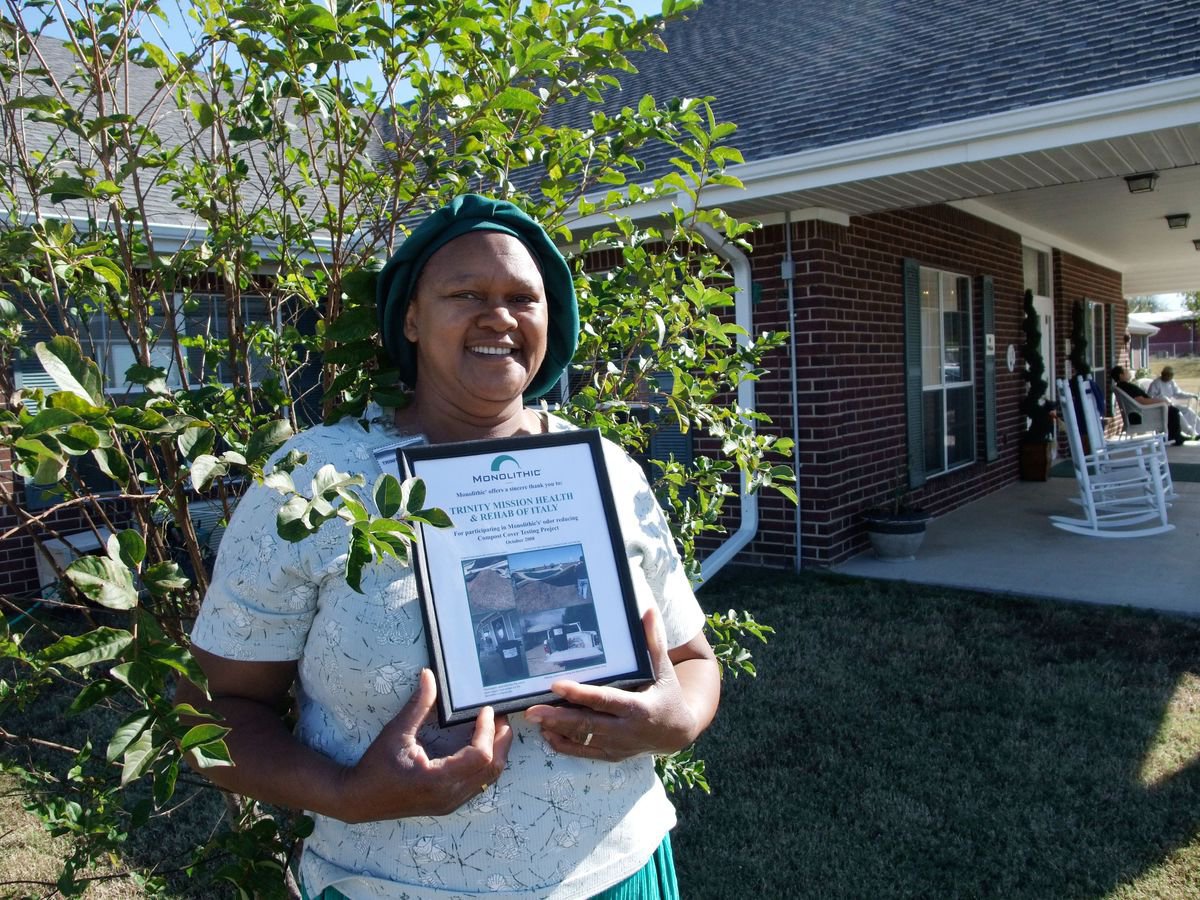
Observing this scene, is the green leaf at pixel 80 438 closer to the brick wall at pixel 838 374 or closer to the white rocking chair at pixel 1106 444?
the brick wall at pixel 838 374

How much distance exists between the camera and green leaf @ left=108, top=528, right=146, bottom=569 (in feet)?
3.11

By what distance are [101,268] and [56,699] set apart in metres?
4.53

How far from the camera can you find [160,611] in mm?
1938

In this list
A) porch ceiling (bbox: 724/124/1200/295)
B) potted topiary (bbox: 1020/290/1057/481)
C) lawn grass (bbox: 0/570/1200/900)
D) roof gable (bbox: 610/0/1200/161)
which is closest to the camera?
lawn grass (bbox: 0/570/1200/900)

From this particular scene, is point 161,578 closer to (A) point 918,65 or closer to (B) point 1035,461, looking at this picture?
(A) point 918,65

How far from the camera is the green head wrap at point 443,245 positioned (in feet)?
4.74

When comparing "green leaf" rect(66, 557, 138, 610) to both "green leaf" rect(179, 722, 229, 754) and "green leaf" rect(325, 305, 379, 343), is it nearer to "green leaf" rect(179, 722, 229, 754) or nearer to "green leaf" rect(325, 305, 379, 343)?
"green leaf" rect(179, 722, 229, 754)

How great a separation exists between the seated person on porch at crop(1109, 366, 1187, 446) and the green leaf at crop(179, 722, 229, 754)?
15.9 meters

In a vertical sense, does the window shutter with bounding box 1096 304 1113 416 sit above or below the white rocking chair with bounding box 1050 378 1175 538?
above

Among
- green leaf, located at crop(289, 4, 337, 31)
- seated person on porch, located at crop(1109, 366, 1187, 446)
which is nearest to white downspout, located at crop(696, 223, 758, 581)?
green leaf, located at crop(289, 4, 337, 31)

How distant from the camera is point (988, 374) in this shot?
32.1 feet

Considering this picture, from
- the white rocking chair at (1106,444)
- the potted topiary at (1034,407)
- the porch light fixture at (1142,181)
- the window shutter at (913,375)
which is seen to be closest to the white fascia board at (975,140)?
the porch light fixture at (1142,181)

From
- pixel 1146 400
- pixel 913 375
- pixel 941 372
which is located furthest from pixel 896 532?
pixel 1146 400

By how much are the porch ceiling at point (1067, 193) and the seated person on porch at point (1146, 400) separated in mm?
2212
